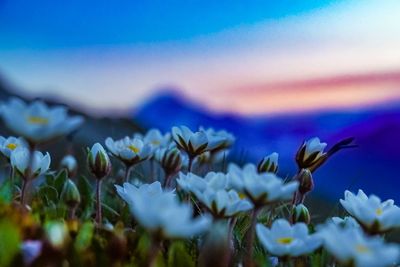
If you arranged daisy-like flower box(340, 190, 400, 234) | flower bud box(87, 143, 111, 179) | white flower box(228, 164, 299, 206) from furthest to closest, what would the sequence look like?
flower bud box(87, 143, 111, 179) → daisy-like flower box(340, 190, 400, 234) → white flower box(228, 164, 299, 206)

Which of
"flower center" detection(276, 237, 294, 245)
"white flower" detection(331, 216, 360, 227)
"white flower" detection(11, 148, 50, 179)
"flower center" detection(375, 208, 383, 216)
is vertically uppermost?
"flower center" detection(375, 208, 383, 216)

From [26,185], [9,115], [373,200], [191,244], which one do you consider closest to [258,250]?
[191,244]

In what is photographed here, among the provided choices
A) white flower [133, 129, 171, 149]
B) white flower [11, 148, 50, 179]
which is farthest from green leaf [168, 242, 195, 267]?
white flower [133, 129, 171, 149]

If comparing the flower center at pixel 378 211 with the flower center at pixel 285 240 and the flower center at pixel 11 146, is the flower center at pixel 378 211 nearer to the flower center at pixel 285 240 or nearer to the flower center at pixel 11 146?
the flower center at pixel 285 240

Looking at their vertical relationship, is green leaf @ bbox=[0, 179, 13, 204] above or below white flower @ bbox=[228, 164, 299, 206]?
below

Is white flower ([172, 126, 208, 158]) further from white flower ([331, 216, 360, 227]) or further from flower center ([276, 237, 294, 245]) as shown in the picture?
flower center ([276, 237, 294, 245])

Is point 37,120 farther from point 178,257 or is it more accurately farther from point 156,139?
point 156,139

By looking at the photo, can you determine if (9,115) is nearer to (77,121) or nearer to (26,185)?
(77,121)
